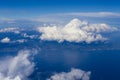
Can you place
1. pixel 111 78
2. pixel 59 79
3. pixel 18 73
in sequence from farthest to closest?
pixel 111 78 < pixel 18 73 < pixel 59 79

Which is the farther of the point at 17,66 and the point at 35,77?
the point at 17,66

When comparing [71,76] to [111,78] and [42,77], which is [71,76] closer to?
[42,77]

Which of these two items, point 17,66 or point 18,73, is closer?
point 18,73

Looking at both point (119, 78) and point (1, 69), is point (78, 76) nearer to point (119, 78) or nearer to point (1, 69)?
point (119, 78)

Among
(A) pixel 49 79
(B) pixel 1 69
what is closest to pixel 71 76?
(A) pixel 49 79

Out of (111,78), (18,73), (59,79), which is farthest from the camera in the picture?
(111,78)

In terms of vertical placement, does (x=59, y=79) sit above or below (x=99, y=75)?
below

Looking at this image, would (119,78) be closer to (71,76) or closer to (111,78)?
(111,78)

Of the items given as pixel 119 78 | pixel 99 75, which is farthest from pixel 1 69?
pixel 119 78
